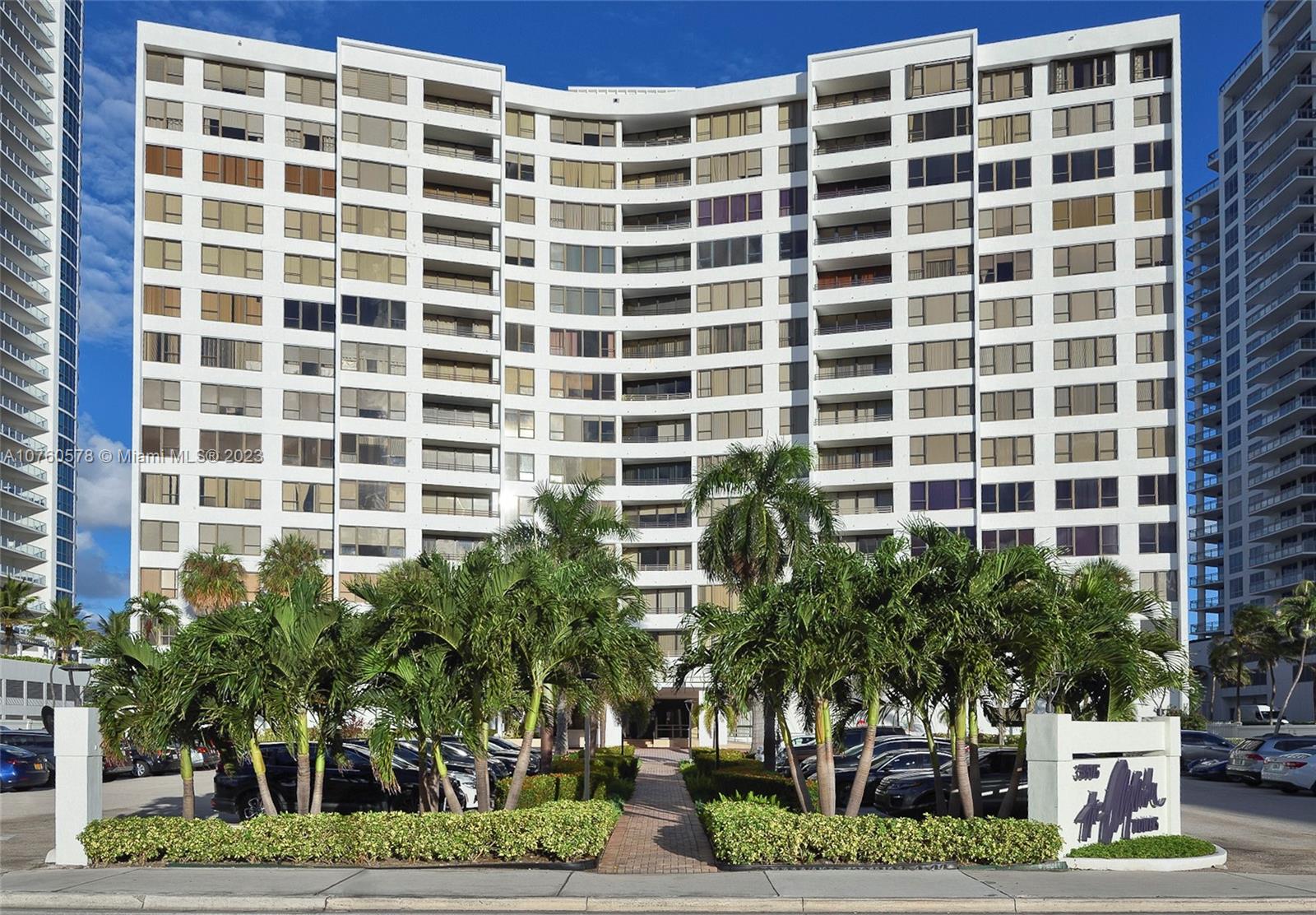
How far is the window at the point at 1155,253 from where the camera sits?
70.7 m

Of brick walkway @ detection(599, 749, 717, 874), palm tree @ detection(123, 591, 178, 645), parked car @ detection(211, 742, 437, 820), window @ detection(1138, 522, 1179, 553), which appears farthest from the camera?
window @ detection(1138, 522, 1179, 553)

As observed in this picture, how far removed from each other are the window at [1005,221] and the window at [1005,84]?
689 centimetres

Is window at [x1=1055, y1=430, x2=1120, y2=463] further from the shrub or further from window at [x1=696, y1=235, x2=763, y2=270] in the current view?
the shrub

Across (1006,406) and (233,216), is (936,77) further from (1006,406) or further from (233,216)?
(233,216)

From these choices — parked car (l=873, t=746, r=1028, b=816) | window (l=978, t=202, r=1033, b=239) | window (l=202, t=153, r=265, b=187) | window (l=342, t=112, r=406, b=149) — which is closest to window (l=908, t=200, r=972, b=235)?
window (l=978, t=202, r=1033, b=239)

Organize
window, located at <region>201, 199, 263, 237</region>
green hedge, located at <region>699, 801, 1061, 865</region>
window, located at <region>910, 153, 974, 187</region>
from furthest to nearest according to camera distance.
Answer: window, located at <region>910, 153, 974, 187</region> < window, located at <region>201, 199, 263, 237</region> < green hedge, located at <region>699, 801, 1061, 865</region>

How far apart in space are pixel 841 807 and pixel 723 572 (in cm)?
1067

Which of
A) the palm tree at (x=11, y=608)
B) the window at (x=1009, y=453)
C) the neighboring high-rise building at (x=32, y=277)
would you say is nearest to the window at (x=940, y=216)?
the window at (x=1009, y=453)

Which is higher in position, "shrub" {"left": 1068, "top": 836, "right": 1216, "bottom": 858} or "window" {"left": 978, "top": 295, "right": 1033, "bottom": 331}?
"window" {"left": 978, "top": 295, "right": 1033, "bottom": 331}

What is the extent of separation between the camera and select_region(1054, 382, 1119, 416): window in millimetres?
71000

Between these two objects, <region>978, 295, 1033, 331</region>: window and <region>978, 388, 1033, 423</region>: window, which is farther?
<region>978, 295, 1033, 331</region>: window

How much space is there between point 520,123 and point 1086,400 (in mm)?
40243

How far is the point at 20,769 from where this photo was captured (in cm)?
4006

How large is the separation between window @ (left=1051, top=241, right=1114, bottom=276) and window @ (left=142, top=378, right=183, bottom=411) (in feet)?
172
